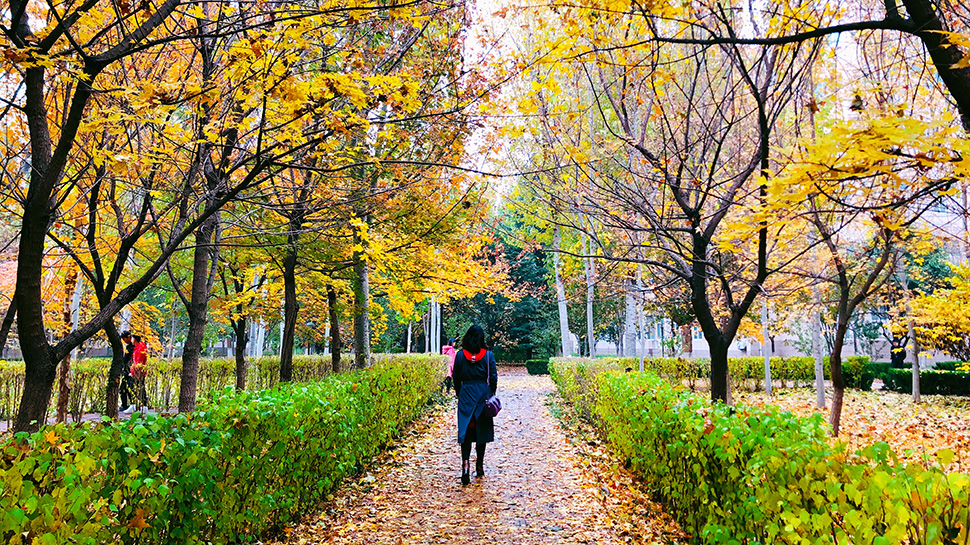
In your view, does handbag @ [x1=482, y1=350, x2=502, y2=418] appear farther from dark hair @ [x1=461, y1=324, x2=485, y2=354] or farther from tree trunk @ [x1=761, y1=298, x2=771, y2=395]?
tree trunk @ [x1=761, y1=298, x2=771, y2=395]

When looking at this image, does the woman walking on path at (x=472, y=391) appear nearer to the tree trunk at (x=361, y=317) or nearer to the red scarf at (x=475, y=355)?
the red scarf at (x=475, y=355)

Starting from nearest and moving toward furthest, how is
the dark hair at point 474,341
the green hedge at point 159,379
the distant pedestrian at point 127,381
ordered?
1. the dark hair at point 474,341
2. the green hedge at point 159,379
3. the distant pedestrian at point 127,381

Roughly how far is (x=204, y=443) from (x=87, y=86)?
214 centimetres

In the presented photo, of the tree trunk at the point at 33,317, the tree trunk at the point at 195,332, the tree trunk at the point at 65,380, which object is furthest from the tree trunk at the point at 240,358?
the tree trunk at the point at 33,317

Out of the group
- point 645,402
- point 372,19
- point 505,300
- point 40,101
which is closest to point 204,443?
point 40,101

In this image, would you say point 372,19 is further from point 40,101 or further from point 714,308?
point 714,308

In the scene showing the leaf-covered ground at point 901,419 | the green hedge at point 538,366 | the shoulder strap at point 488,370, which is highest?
the shoulder strap at point 488,370

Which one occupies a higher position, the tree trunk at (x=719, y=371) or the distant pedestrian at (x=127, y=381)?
the tree trunk at (x=719, y=371)

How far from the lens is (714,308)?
13.9 meters

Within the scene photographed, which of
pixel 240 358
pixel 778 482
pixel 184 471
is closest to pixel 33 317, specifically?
pixel 184 471

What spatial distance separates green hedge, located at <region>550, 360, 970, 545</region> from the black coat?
157cm

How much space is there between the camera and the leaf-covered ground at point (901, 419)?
849 cm

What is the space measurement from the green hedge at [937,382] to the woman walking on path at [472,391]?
17246 mm

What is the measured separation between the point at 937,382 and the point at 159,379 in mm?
22396
